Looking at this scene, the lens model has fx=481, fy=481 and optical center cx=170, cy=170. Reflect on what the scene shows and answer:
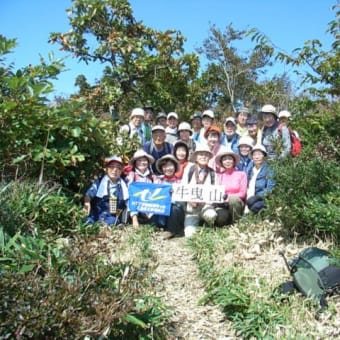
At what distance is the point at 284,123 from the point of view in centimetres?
737

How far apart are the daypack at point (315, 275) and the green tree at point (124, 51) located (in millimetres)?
5247

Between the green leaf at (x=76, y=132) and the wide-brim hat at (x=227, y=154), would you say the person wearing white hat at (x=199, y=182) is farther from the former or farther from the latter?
the green leaf at (x=76, y=132)

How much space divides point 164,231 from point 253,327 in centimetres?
285

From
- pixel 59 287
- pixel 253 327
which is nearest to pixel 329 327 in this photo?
pixel 253 327

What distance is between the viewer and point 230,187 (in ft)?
22.0

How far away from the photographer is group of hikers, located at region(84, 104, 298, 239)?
6395mm

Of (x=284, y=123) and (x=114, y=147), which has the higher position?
(x=284, y=123)

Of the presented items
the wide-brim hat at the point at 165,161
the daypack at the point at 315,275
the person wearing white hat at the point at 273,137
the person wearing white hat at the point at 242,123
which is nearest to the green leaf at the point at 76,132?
the wide-brim hat at the point at 165,161

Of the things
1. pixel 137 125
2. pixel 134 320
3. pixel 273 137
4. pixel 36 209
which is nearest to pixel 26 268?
pixel 134 320

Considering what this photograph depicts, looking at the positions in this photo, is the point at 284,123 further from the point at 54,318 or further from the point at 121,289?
the point at 54,318

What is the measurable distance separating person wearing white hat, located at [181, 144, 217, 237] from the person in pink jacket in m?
0.12

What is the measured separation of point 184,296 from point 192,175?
8.23ft

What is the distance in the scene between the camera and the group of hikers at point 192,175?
6.39 meters

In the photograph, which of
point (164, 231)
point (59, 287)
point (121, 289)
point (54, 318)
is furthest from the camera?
point (164, 231)
